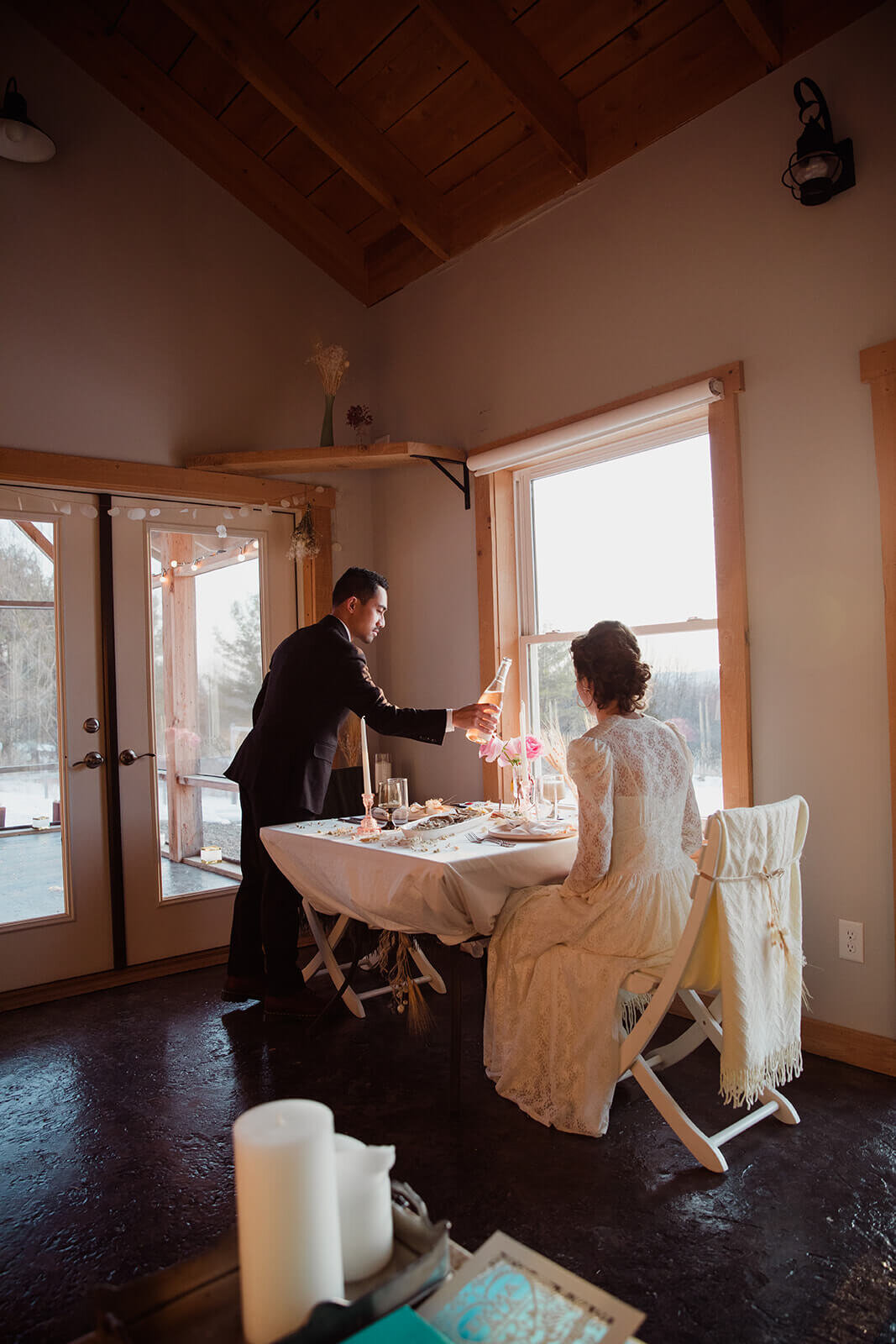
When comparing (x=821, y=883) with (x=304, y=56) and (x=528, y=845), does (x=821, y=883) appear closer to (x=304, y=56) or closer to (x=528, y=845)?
(x=528, y=845)

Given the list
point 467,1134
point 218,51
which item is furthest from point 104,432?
point 467,1134

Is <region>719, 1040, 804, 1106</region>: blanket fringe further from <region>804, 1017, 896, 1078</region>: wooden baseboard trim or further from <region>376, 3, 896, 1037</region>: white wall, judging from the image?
<region>376, 3, 896, 1037</region>: white wall

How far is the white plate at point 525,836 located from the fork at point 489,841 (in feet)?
0.04

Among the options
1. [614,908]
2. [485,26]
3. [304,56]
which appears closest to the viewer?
[614,908]

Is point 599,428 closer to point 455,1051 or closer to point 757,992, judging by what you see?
point 757,992

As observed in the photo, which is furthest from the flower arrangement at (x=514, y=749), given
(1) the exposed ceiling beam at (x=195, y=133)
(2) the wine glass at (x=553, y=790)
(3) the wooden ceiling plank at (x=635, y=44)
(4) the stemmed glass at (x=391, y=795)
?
(1) the exposed ceiling beam at (x=195, y=133)

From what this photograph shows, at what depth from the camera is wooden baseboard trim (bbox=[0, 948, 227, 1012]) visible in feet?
12.3

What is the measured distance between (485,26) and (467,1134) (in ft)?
12.4

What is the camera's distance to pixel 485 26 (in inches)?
130

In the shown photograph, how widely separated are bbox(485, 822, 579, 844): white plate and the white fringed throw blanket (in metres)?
0.66

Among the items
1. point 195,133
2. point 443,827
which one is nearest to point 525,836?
point 443,827

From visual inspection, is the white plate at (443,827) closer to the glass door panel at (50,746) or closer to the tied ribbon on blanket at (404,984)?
the tied ribbon on blanket at (404,984)

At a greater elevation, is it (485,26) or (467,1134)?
(485,26)

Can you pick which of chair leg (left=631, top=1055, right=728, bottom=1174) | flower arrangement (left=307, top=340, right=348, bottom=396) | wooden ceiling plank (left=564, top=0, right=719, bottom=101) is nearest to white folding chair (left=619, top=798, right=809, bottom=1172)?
chair leg (left=631, top=1055, right=728, bottom=1174)
